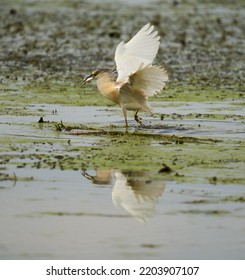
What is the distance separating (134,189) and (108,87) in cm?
374

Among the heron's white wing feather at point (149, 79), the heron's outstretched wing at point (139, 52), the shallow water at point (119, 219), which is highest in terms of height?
the heron's outstretched wing at point (139, 52)

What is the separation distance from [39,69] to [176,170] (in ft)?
26.3

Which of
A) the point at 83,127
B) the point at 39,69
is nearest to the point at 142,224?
the point at 83,127

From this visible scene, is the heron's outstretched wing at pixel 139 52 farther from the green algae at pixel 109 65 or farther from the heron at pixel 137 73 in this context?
the green algae at pixel 109 65

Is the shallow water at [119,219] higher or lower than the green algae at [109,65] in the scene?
lower

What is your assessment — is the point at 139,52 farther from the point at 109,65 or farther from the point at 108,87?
the point at 109,65

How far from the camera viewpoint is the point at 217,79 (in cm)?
1564

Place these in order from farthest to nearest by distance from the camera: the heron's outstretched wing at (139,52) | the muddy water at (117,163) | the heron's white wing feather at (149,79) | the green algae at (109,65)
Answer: the heron's white wing feather at (149,79), the heron's outstretched wing at (139,52), the green algae at (109,65), the muddy water at (117,163)

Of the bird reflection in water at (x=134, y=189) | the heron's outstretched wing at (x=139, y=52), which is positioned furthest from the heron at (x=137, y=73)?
the bird reflection in water at (x=134, y=189)

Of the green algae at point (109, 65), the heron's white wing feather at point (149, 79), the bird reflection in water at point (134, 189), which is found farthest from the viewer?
the heron's white wing feather at point (149, 79)

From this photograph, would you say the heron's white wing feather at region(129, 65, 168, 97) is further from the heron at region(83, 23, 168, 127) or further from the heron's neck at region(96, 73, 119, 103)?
the heron's neck at region(96, 73, 119, 103)

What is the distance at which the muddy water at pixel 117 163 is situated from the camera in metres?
6.66

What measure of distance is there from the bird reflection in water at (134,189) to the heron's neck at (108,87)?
9.53ft

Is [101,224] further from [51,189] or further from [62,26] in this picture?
[62,26]
